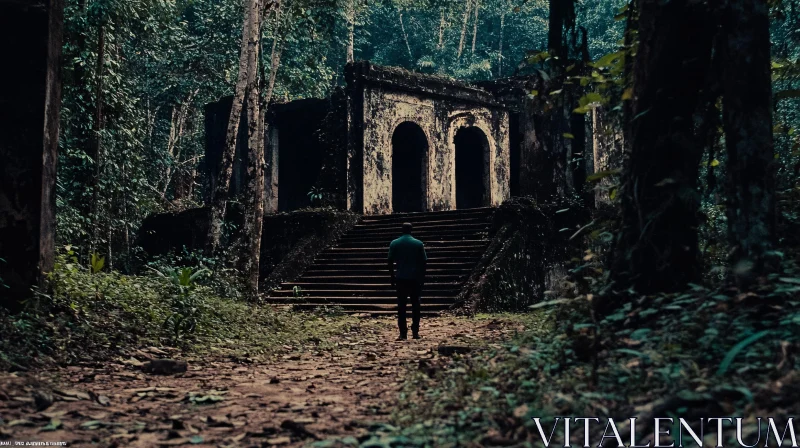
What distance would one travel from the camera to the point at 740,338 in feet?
13.3

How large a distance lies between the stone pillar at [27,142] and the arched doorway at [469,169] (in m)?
15.2

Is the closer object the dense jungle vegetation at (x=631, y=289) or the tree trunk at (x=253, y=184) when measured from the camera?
the dense jungle vegetation at (x=631, y=289)

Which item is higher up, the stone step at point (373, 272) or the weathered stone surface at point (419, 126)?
the weathered stone surface at point (419, 126)

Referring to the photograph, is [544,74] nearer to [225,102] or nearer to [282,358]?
[282,358]

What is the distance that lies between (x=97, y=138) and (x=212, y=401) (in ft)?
39.6

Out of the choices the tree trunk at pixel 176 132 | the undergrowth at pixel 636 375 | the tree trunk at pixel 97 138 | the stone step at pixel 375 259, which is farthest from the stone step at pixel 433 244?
the tree trunk at pixel 176 132

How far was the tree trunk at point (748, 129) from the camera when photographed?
4.91 meters

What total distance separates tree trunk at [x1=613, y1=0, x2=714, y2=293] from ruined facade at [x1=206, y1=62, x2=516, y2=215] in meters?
12.8

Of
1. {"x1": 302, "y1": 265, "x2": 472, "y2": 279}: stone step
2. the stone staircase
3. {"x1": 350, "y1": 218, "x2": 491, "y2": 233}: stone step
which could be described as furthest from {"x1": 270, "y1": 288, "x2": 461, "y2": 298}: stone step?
{"x1": 350, "y1": 218, "x2": 491, "y2": 233}: stone step

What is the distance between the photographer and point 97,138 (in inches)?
622

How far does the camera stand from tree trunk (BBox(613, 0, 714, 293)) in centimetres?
527

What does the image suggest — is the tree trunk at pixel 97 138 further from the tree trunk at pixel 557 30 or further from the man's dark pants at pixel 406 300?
the tree trunk at pixel 557 30

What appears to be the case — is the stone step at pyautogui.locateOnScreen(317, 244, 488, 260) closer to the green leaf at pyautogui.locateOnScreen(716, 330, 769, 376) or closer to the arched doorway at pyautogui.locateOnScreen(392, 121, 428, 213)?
the arched doorway at pyautogui.locateOnScreen(392, 121, 428, 213)

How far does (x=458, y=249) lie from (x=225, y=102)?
10.2 meters
